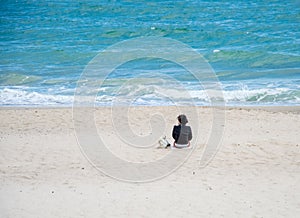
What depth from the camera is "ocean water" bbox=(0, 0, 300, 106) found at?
60.2 feet

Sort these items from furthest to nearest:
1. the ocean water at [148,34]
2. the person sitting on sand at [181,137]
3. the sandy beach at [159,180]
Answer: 1. the ocean water at [148,34]
2. the person sitting on sand at [181,137]
3. the sandy beach at [159,180]

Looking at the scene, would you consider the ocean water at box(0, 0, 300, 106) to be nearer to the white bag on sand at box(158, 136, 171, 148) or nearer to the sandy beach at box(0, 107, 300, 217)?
the sandy beach at box(0, 107, 300, 217)

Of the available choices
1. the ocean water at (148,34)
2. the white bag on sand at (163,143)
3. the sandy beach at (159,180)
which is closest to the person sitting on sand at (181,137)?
the white bag on sand at (163,143)

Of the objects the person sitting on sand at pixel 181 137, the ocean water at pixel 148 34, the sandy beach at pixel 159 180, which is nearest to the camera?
the sandy beach at pixel 159 180

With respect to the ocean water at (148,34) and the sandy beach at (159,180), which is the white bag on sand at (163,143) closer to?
the sandy beach at (159,180)

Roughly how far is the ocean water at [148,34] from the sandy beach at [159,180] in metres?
3.66

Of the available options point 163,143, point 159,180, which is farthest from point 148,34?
point 159,180

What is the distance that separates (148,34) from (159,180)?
2072 centimetres

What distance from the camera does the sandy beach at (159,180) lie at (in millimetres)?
9117

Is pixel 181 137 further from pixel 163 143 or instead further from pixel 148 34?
pixel 148 34

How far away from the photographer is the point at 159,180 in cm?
1048

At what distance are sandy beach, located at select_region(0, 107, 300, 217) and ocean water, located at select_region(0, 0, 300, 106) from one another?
3.66 metres

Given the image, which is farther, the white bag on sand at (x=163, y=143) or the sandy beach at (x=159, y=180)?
the white bag on sand at (x=163, y=143)

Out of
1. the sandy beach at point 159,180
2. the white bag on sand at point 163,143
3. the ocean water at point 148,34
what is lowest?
the sandy beach at point 159,180
